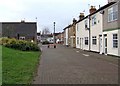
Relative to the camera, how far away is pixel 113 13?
2862 centimetres

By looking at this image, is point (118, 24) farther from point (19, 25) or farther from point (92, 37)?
point (19, 25)

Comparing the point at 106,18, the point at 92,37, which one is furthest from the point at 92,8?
the point at 106,18

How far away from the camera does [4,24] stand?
281 ft

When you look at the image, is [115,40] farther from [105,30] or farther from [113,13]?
[105,30]

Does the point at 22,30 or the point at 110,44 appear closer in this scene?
the point at 110,44

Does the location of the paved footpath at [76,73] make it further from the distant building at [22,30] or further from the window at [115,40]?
the distant building at [22,30]

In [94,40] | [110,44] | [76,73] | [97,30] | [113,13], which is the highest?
[113,13]

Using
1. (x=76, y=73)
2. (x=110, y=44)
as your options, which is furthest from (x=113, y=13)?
(x=76, y=73)

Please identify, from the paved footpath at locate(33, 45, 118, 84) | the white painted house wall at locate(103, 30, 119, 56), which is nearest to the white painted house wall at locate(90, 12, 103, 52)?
the white painted house wall at locate(103, 30, 119, 56)

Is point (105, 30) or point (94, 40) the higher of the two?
point (105, 30)

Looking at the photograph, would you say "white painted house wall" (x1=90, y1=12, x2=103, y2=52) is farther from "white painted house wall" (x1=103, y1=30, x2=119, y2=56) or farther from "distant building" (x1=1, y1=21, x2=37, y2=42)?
"distant building" (x1=1, y1=21, x2=37, y2=42)

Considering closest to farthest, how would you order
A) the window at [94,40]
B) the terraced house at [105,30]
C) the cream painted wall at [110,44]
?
the terraced house at [105,30] → the cream painted wall at [110,44] → the window at [94,40]

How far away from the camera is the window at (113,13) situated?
27.9 meters

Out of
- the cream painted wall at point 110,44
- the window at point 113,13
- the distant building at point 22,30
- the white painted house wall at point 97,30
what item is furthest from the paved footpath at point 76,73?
the distant building at point 22,30
